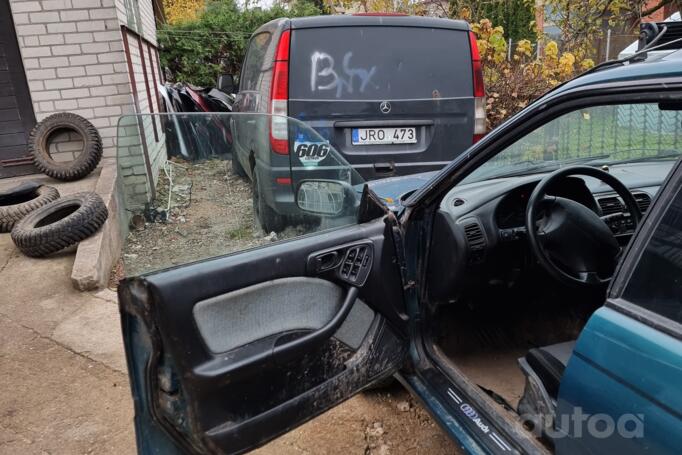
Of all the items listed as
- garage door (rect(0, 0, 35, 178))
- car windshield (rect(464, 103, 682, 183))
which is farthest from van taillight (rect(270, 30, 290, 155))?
garage door (rect(0, 0, 35, 178))

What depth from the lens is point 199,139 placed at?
2965mm

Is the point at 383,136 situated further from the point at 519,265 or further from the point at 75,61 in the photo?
the point at 75,61

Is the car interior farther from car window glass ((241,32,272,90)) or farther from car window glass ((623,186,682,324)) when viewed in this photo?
car window glass ((241,32,272,90))

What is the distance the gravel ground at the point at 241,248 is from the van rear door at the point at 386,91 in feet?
4.57

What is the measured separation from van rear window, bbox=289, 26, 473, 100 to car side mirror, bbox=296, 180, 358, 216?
1.63 metres

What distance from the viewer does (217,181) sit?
9.89 feet

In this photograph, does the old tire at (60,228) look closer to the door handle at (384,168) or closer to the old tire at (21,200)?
the old tire at (21,200)

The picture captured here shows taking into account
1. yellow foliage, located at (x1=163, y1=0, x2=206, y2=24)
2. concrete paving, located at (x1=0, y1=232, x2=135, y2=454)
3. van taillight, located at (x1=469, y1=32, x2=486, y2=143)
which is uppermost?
yellow foliage, located at (x1=163, y1=0, x2=206, y2=24)

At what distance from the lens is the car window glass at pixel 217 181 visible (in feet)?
8.84

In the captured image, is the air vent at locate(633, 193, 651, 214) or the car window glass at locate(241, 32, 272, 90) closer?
the air vent at locate(633, 193, 651, 214)

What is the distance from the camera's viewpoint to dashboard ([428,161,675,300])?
2.21 m

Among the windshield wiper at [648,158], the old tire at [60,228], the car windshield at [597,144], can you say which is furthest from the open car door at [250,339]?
the old tire at [60,228]

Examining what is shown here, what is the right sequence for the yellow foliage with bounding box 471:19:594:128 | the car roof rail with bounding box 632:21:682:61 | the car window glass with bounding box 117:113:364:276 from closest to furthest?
1. the car roof rail with bounding box 632:21:682:61
2. the car window glass with bounding box 117:113:364:276
3. the yellow foliage with bounding box 471:19:594:128

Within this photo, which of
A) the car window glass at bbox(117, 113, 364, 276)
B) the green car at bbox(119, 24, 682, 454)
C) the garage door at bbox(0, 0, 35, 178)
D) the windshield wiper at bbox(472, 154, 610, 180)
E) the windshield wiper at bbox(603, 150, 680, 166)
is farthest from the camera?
the garage door at bbox(0, 0, 35, 178)
